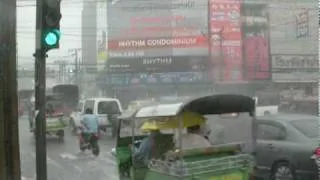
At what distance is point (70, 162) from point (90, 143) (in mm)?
1775

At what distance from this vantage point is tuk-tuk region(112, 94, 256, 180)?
7480mm

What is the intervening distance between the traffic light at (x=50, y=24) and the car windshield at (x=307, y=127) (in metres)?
4.55

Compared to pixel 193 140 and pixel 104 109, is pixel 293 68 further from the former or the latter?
pixel 193 140

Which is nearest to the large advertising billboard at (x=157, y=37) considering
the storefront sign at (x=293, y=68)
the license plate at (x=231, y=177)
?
the storefront sign at (x=293, y=68)

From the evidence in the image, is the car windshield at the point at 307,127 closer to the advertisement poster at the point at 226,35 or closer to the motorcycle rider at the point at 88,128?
the motorcycle rider at the point at 88,128

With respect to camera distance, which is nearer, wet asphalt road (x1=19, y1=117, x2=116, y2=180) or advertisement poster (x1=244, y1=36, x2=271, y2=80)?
wet asphalt road (x1=19, y1=117, x2=116, y2=180)

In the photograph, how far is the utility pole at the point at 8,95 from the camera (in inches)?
332

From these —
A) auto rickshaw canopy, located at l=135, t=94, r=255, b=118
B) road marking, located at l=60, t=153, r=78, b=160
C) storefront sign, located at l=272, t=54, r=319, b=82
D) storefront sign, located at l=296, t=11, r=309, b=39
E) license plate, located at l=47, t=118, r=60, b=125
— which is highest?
storefront sign, located at l=296, t=11, r=309, b=39

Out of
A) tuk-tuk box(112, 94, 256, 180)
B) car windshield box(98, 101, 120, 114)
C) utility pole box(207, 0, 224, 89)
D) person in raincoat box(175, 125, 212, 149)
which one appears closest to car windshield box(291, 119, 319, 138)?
tuk-tuk box(112, 94, 256, 180)

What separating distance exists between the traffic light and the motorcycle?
9.39 metres

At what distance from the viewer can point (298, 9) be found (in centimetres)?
5278

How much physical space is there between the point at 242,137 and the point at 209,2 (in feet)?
172

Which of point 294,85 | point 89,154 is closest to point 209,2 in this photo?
point 294,85

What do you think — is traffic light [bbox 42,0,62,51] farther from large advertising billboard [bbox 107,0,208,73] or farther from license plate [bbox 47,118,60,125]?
large advertising billboard [bbox 107,0,208,73]
